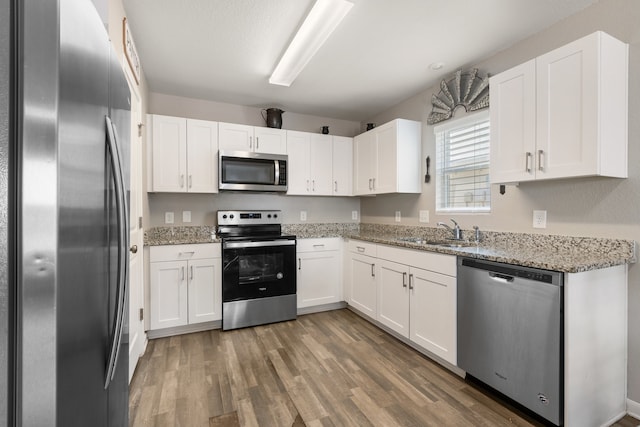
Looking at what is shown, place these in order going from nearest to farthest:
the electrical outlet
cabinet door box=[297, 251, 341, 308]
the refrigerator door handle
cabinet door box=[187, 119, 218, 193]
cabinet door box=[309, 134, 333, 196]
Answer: the refrigerator door handle → the electrical outlet → cabinet door box=[187, 119, 218, 193] → cabinet door box=[297, 251, 341, 308] → cabinet door box=[309, 134, 333, 196]

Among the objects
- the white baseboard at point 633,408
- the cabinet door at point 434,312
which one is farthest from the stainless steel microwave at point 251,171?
the white baseboard at point 633,408

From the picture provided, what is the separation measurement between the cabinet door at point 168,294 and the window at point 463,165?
8.66ft

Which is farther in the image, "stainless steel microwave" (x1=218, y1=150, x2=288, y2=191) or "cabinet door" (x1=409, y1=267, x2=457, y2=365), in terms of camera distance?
"stainless steel microwave" (x1=218, y1=150, x2=288, y2=191)

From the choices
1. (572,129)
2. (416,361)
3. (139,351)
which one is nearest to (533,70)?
(572,129)

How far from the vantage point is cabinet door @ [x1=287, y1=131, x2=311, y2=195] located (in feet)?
12.0

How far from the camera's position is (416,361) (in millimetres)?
2379

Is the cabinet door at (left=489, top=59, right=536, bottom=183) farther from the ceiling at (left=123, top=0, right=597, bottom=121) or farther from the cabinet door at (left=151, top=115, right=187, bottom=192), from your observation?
the cabinet door at (left=151, top=115, right=187, bottom=192)

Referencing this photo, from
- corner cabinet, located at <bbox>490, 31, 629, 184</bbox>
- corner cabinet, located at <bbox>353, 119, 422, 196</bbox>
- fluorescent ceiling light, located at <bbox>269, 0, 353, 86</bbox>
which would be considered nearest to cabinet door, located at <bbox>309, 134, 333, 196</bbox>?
corner cabinet, located at <bbox>353, 119, 422, 196</bbox>

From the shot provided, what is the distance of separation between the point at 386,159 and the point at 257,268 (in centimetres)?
185

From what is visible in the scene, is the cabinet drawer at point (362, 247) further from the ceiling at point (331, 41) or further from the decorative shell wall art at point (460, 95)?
the ceiling at point (331, 41)

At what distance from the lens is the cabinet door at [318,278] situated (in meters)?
3.45

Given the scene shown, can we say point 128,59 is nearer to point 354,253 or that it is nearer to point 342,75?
point 342,75

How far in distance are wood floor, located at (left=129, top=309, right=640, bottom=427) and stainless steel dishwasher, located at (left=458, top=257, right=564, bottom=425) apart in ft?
0.57

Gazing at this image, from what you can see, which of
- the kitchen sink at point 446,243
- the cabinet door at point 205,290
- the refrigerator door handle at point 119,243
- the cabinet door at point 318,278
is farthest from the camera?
the cabinet door at point 318,278
